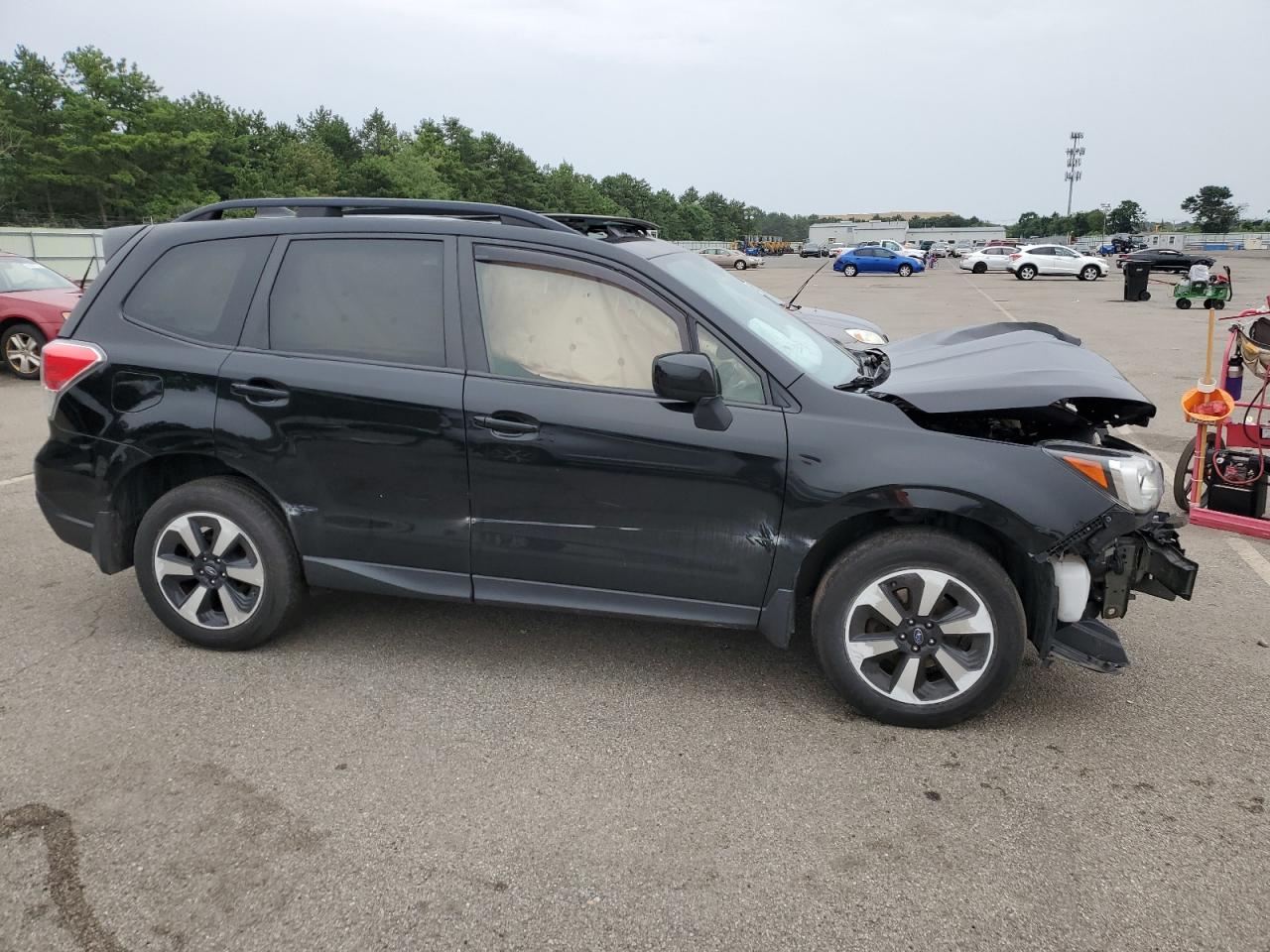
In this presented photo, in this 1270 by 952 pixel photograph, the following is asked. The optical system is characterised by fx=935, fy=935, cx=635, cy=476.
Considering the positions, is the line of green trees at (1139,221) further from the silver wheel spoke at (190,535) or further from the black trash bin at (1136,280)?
the silver wheel spoke at (190,535)

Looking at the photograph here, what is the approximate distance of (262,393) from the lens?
3.71 metres

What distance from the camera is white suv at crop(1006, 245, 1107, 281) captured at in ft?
137

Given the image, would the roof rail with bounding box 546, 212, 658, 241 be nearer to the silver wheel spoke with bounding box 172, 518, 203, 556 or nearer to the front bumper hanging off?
the silver wheel spoke with bounding box 172, 518, 203, 556

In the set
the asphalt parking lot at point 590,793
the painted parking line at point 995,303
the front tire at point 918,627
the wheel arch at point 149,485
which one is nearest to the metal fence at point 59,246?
the painted parking line at point 995,303

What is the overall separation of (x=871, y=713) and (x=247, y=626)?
99.3 inches

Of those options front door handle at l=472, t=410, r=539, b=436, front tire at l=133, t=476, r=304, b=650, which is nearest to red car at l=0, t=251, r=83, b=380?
front tire at l=133, t=476, r=304, b=650

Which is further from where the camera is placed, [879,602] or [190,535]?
[190,535]

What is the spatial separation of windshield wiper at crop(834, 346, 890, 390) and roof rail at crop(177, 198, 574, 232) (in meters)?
1.29

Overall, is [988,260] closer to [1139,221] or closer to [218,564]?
[218,564]

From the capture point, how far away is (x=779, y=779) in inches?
120

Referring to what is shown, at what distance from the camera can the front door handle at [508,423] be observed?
3.46 meters

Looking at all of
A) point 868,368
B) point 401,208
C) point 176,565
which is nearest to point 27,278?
point 176,565

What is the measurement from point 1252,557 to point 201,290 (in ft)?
18.5

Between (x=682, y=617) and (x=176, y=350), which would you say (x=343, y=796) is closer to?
(x=682, y=617)
